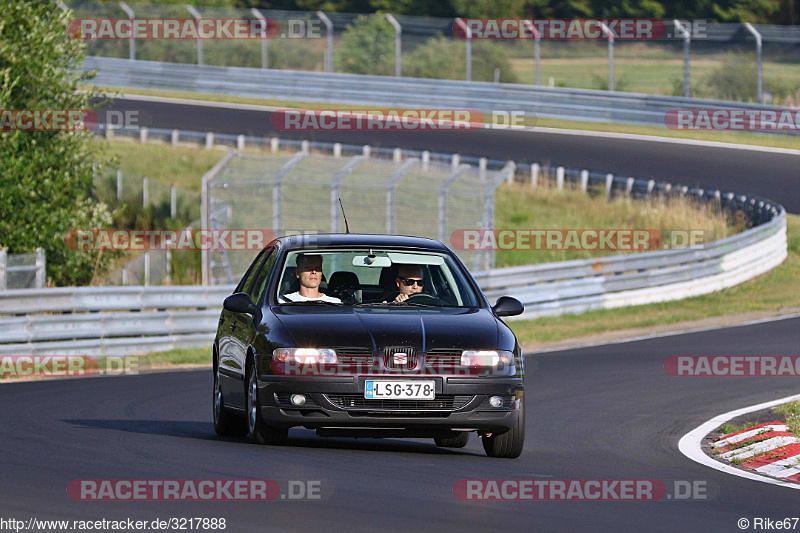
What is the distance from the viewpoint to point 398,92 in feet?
142

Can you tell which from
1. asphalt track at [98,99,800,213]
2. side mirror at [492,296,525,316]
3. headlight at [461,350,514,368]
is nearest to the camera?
headlight at [461,350,514,368]

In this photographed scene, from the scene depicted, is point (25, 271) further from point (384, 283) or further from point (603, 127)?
point (603, 127)

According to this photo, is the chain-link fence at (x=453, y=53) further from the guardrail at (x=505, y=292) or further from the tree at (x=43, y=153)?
the tree at (x=43, y=153)

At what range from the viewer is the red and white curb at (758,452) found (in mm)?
9359

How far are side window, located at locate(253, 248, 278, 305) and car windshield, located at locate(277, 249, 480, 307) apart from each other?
0.48ft

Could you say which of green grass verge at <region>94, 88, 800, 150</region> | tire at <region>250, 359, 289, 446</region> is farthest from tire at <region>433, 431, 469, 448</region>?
green grass verge at <region>94, 88, 800, 150</region>

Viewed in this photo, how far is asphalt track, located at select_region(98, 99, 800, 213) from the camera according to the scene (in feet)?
113

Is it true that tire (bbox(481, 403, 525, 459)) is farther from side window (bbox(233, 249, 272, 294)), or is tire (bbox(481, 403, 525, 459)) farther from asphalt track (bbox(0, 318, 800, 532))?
side window (bbox(233, 249, 272, 294))

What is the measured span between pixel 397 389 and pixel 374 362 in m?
0.23

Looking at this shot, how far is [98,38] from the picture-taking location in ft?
155

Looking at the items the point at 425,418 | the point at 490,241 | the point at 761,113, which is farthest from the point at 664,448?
the point at 761,113

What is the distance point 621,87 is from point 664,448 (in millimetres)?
40168

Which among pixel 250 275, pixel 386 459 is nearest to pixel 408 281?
pixel 386 459

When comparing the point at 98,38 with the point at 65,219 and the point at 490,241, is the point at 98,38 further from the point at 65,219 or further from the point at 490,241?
the point at 490,241
